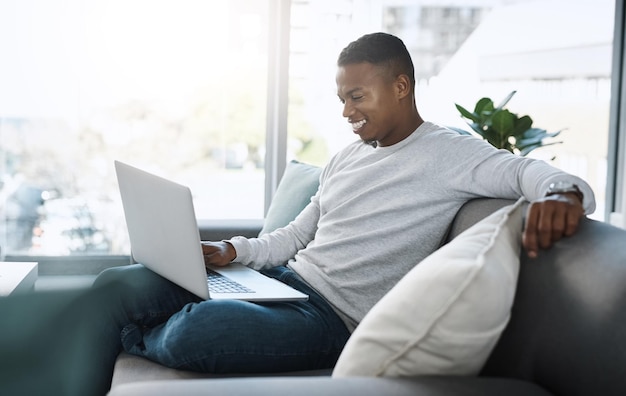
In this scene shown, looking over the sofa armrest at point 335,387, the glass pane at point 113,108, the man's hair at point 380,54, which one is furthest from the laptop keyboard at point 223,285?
the glass pane at point 113,108

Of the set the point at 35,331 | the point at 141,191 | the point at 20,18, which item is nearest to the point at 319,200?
the point at 141,191

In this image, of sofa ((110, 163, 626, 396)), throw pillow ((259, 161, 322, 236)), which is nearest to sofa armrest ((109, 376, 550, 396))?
sofa ((110, 163, 626, 396))

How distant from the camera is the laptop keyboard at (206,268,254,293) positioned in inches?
73.1

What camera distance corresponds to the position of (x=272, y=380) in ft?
3.56

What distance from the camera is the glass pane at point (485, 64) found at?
4055 millimetres

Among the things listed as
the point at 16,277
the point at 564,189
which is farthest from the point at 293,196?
the point at 564,189

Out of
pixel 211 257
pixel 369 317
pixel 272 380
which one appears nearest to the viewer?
pixel 272 380

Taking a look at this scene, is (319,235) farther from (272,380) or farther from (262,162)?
(262,162)

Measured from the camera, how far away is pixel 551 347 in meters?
1.22

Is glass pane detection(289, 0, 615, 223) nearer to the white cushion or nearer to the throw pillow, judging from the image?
the throw pillow

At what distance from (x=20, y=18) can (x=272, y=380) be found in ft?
10.0

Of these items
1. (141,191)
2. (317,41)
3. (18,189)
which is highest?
(317,41)

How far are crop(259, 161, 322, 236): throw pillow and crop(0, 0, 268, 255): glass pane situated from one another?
4.30 ft

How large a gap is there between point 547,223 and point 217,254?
98cm
